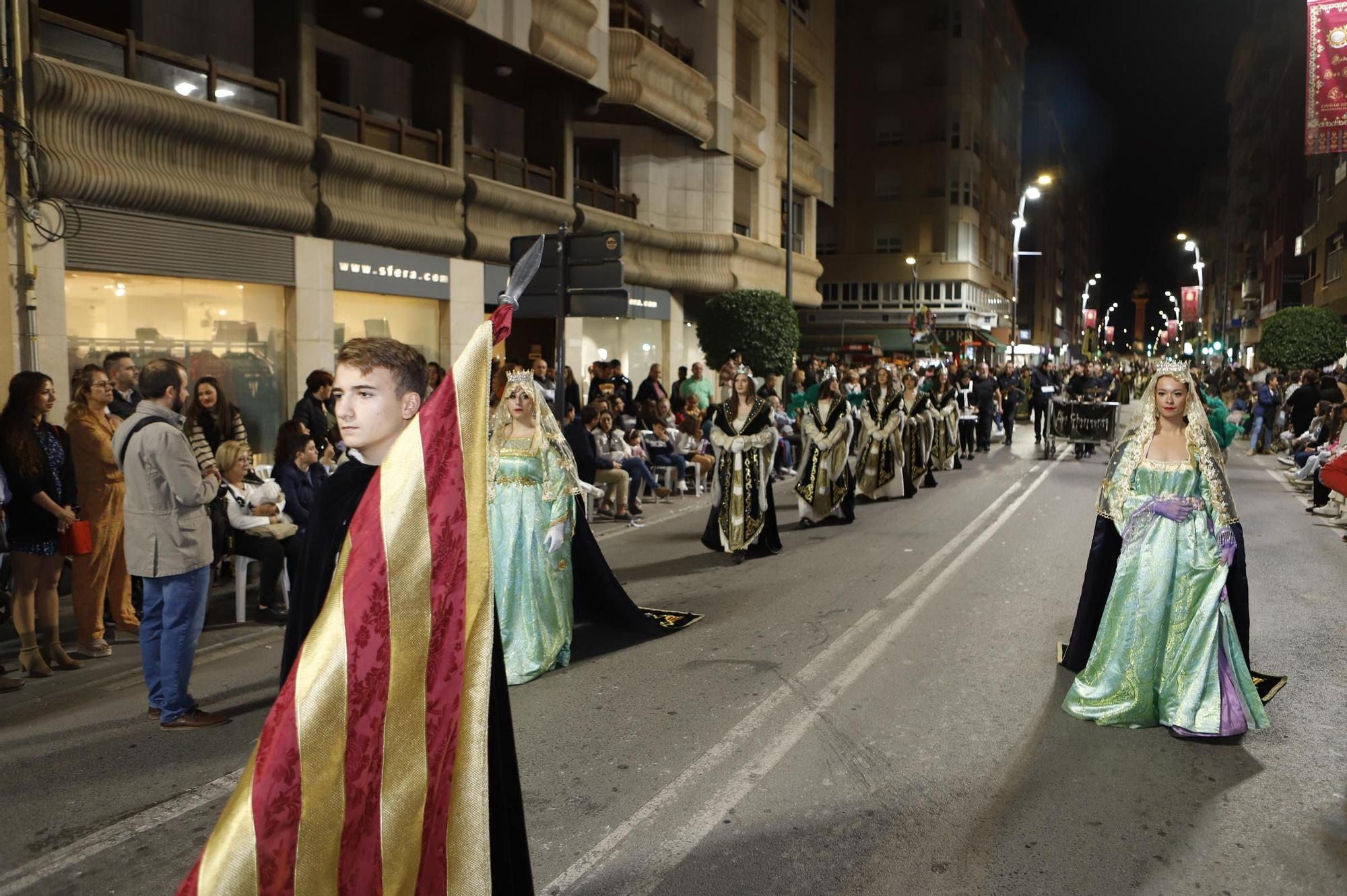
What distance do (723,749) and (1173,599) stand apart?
253 centimetres

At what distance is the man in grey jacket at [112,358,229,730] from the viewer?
5816mm

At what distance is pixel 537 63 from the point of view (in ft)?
72.0

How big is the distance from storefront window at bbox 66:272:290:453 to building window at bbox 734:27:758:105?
20072 mm

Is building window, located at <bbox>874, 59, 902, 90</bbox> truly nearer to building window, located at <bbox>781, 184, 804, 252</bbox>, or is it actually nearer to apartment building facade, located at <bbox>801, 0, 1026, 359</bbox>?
apartment building facade, located at <bbox>801, 0, 1026, 359</bbox>

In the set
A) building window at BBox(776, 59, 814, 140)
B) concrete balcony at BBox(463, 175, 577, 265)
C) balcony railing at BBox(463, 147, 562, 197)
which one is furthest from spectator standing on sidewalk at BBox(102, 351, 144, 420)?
building window at BBox(776, 59, 814, 140)

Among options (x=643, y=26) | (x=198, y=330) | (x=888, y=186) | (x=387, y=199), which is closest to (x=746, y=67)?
(x=643, y=26)

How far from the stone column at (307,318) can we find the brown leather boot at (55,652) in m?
9.89

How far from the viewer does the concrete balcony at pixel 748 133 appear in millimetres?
31344

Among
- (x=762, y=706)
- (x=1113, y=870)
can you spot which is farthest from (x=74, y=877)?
(x=1113, y=870)

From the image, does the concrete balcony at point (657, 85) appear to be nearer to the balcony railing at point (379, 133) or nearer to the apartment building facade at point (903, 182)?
the balcony railing at point (379, 133)

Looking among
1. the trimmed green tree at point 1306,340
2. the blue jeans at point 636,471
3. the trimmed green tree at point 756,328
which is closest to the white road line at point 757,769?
the blue jeans at point 636,471

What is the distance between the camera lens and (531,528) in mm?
7219

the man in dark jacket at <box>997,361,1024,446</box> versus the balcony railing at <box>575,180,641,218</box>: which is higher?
the balcony railing at <box>575,180,641,218</box>

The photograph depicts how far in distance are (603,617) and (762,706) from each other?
2.03 metres
